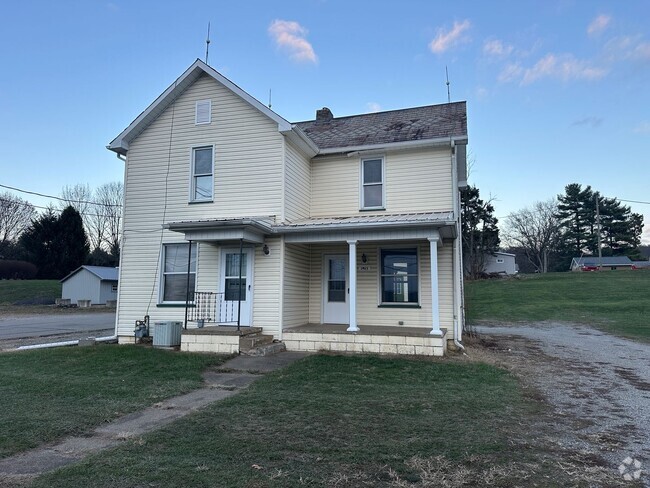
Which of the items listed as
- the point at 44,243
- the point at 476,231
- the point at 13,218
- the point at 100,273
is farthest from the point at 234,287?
the point at 13,218

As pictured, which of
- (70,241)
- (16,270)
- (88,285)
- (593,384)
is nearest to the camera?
(593,384)

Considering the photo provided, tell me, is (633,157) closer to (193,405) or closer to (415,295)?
(415,295)

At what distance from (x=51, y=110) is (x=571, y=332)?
22.5 metres

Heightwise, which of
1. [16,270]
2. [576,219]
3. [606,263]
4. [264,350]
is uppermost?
[576,219]

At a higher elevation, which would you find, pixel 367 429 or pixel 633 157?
pixel 633 157

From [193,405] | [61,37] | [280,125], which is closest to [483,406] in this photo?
[193,405]

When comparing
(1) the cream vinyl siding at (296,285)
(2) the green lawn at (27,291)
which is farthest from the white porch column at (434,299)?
(2) the green lawn at (27,291)

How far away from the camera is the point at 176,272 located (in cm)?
1168

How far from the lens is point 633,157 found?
65.6 feet

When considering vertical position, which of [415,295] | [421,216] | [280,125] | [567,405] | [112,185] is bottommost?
[567,405]

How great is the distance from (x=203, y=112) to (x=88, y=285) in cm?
2561

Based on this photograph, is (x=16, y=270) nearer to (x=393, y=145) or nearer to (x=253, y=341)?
(x=253, y=341)

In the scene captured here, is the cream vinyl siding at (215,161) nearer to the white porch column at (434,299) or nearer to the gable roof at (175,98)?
the gable roof at (175,98)

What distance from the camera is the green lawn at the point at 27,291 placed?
34.0 m
